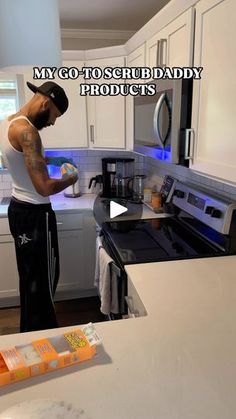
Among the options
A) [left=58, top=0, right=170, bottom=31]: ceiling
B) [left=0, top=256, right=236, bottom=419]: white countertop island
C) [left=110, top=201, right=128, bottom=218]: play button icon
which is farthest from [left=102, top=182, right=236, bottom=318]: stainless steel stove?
[left=58, top=0, right=170, bottom=31]: ceiling

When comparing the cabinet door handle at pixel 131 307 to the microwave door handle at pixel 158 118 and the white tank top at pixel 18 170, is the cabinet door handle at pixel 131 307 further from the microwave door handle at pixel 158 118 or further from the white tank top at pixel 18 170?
the white tank top at pixel 18 170

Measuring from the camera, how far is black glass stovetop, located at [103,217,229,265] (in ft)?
5.17

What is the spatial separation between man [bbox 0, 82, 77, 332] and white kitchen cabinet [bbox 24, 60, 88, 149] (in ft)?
2.74

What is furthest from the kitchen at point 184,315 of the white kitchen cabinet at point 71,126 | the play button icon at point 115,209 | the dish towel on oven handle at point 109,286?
the white kitchen cabinet at point 71,126

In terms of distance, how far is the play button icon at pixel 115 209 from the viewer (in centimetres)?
237

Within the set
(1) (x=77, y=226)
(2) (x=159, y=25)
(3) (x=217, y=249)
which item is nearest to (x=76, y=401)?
(3) (x=217, y=249)

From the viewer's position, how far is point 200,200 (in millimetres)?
1827

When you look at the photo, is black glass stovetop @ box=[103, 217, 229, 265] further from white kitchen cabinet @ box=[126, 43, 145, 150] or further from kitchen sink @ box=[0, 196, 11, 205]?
kitchen sink @ box=[0, 196, 11, 205]

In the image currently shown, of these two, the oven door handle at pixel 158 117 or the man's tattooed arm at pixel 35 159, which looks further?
the man's tattooed arm at pixel 35 159

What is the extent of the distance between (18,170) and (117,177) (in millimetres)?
1156

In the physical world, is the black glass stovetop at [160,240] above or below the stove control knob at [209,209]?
below

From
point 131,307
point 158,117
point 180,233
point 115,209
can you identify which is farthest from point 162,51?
point 131,307

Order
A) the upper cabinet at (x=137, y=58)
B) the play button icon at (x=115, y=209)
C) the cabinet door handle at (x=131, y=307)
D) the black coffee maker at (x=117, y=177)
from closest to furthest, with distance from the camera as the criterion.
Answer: the cabinet door handle at (x=131, y=307)
the upper cabinet at (x=137, y=58)
the play button icon at (x=115, y=209)
the black coffee maker at (x=117, y=177)

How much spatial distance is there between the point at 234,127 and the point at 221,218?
53 centimetres
